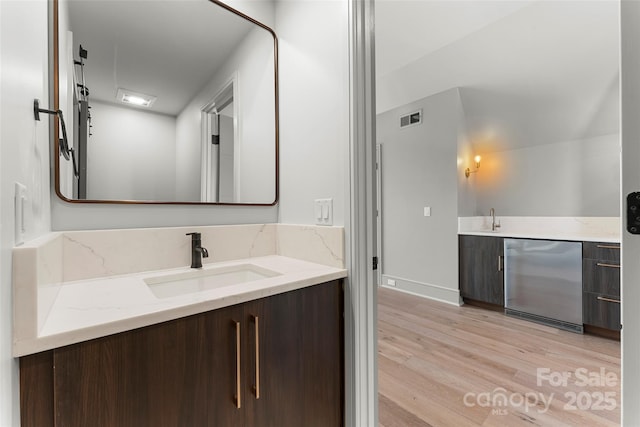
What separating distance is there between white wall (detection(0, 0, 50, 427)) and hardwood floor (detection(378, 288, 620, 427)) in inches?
60.7

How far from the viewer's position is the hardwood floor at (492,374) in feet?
4.90

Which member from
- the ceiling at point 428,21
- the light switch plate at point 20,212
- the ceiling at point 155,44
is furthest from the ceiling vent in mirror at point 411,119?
the light switch plate at point 20,212

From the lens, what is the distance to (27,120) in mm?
673

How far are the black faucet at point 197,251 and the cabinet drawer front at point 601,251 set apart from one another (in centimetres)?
311

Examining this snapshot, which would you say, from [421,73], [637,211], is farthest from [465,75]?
[637,211]

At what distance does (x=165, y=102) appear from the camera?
129 centimetres

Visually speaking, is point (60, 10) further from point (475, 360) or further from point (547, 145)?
point (547, 145)

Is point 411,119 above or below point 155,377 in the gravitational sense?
above

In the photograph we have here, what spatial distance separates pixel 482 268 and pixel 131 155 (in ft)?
11.0

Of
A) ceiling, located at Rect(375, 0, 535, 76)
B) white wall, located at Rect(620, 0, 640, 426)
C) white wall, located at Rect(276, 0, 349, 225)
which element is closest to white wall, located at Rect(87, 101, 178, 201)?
white wall, located at Rect(276, 0, 349, 225)

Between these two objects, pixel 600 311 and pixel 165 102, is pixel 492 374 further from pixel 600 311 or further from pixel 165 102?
pixel 165 102

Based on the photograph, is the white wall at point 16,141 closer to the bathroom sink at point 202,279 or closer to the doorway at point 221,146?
the bathroom sink at point 202,279

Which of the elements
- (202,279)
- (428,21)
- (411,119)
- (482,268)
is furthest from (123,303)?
(411,119)

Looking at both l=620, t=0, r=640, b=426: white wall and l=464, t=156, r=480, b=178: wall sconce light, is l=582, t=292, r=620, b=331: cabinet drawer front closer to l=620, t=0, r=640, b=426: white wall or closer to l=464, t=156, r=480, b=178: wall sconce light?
l=464, t=156, r=480, b=178: wall sconce light
